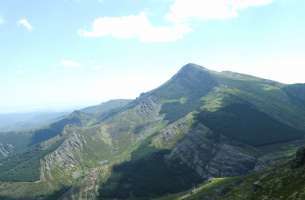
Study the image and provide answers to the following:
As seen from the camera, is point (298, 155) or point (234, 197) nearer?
point (298, 155)

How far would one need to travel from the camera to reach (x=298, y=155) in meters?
163

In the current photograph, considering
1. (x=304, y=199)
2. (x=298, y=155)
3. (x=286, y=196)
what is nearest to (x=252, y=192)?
(x=298, y=155)

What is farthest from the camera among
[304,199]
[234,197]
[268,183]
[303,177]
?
[234,197]

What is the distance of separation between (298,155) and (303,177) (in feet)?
85.0

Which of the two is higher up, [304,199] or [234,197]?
[304,199]

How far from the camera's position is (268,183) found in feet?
520

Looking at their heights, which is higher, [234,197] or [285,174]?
[285,174]

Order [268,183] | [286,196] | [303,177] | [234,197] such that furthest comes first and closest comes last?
[234,197] < [268,183] < [303,177] < [286,196]

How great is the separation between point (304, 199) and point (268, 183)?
4323 centimetres

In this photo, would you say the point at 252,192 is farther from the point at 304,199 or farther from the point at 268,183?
the point at 304,199

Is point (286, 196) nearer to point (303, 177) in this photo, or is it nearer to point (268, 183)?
point (303, 177)

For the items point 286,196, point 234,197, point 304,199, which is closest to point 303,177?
point 286,196

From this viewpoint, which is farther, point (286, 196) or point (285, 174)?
point (285, 174)

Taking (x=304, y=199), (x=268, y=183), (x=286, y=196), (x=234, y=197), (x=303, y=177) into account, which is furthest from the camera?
(x=234, y=197)
